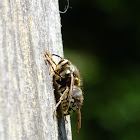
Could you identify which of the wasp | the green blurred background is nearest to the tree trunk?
the wasp

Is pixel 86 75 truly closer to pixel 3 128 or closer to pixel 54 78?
pixel 54 78

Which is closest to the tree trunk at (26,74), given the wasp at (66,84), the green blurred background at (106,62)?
the wasp at (66,84)

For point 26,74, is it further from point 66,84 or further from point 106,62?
point 106,62

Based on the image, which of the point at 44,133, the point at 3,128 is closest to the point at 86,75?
the point at 44,133

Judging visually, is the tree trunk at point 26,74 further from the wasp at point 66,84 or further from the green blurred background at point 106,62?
the green blurred background at point 106,62

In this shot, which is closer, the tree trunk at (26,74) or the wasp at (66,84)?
the tree trunk at (26,74)
